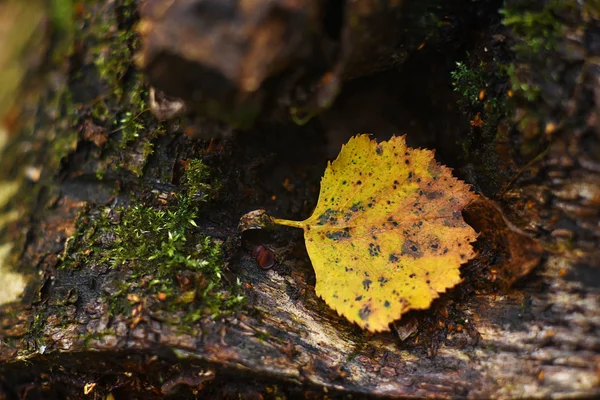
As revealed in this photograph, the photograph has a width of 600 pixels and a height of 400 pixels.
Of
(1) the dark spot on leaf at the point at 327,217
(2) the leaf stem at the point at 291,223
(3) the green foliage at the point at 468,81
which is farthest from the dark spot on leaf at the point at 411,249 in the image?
(3) the green foliage at the point at 468,81

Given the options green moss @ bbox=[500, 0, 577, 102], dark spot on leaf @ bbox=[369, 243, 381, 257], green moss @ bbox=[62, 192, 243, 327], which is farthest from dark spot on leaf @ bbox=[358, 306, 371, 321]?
green moss @ bbox=[500, 0, 577, 102]

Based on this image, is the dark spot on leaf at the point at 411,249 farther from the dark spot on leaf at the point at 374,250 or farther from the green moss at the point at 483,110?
the green moss at the point at 483,110

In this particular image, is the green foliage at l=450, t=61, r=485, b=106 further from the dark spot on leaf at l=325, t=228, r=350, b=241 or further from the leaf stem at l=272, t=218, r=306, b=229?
the leaf stem at l=272, t=218, r=306, b=229

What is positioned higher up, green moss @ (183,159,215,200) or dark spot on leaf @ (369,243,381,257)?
dark spot on leaf @ (369,243,381,257)

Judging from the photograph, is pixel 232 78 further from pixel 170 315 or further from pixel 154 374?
pixel 154 374

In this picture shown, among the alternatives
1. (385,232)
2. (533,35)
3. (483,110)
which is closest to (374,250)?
(385,232)
